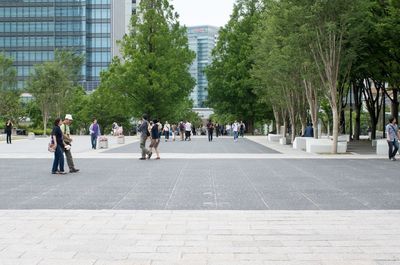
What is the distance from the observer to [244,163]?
18.8 m

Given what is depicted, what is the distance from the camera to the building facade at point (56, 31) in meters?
103

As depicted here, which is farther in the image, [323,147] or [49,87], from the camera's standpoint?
[49,87]

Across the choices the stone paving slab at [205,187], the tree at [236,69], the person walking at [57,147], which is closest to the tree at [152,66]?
the tree at [236,69]

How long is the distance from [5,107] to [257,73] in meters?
32.2

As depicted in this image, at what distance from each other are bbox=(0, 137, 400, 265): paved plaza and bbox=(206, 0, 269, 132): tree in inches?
1619

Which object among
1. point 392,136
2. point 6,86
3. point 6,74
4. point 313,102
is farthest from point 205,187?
point 6,86

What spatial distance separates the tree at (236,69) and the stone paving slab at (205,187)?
37852 mm

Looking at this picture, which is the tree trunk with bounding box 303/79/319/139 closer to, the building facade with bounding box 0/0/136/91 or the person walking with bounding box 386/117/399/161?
the person walking with bounding box 386/117/399/161

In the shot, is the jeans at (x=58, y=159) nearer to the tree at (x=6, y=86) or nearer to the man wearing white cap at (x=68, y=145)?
the man wearing white cap at (x=68, y=145)
